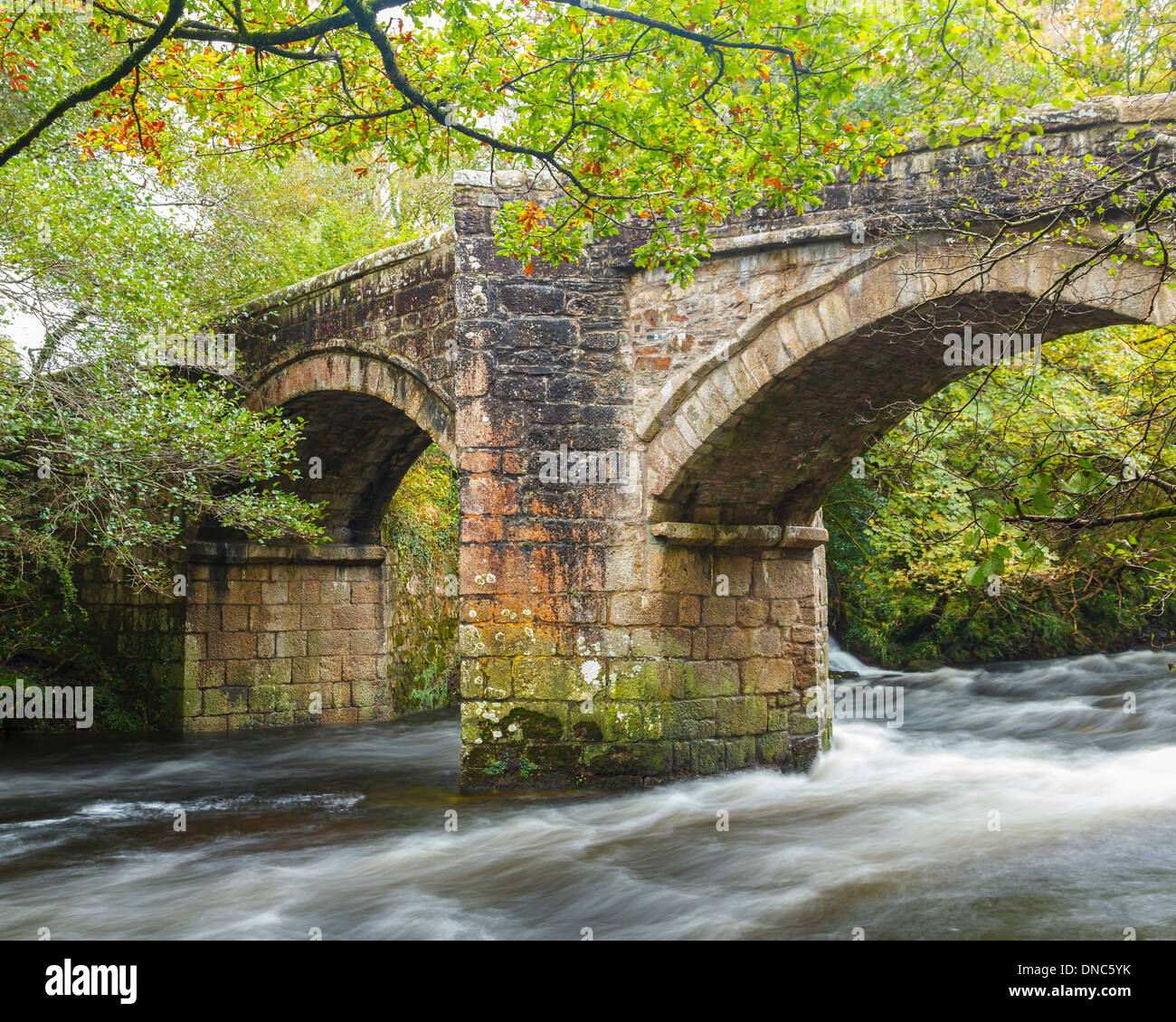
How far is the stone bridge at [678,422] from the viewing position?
5.14 metres

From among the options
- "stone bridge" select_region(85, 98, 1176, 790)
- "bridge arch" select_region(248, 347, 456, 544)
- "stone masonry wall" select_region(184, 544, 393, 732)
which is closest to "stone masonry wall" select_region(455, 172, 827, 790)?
"stone bridge" select_region(85, 98, 1176, 790)

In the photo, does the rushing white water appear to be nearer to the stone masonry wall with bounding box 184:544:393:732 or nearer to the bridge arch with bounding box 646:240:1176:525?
the stone masonry wall with bounding box 184:544:393:732

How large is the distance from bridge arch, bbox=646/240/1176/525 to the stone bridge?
1 centimetres

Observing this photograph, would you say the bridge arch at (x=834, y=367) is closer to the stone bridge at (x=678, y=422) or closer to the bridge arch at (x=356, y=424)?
the stone bridge at (x=678, y=422)

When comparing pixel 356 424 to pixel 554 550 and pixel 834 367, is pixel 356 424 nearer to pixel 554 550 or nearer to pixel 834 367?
pixel 554 550

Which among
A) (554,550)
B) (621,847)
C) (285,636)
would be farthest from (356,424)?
(621,847)

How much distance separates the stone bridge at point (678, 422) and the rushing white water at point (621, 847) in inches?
20.8

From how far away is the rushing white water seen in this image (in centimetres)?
411

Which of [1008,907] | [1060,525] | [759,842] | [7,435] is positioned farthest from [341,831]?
[1060,525]

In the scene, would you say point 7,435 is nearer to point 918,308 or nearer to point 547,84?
point 547,84

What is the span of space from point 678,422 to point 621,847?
231cm

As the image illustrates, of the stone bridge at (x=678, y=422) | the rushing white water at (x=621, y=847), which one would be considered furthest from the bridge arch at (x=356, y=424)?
the rushing white water at (x=621, y=847)

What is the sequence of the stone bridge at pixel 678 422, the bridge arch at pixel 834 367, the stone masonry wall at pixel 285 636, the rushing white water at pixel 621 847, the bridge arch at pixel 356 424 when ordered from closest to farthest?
1. the rushing white water at pixel 621 847
2. the bridge arch at pixel 834 367
3. the stone bridge at pixel 678 422
4. the bridge arch at pixel 356 424
5. the stone masonry wall at pixel 285 636

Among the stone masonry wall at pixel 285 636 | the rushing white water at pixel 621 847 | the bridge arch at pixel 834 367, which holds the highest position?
the bridge arch at pixel 834 367
